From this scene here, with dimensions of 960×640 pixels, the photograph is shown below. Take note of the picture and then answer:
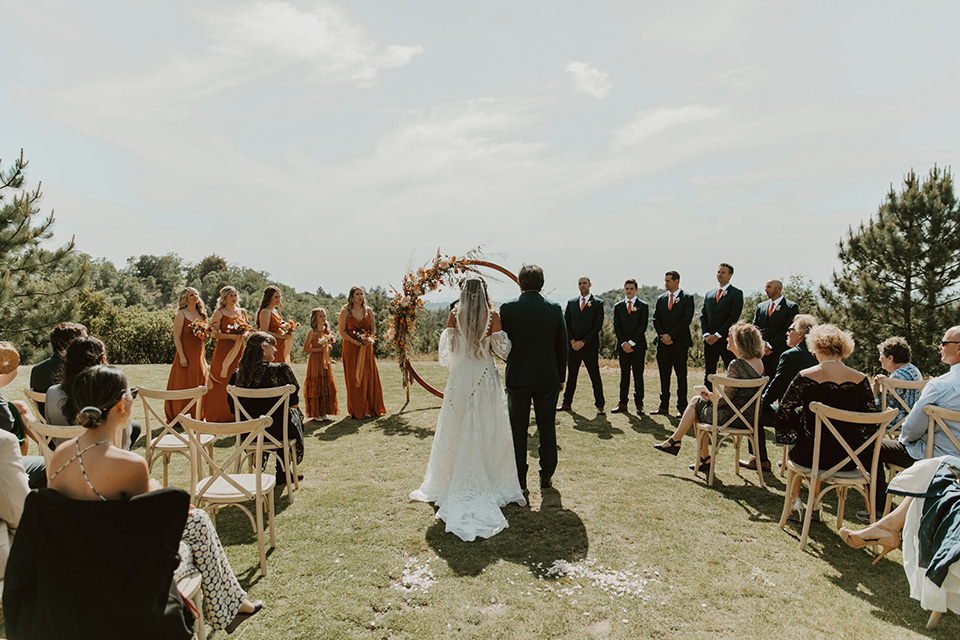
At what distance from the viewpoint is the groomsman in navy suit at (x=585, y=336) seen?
941 centimetres

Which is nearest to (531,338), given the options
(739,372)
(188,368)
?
(739,372)

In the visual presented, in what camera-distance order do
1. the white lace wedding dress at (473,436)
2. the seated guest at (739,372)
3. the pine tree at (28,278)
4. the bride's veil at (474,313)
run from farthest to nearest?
1. the pine tree at (28,278)
2. the seated guest at (739,372)
3. the bride's veil at (474,313)
4. the white lace wedding dress at (473,436)

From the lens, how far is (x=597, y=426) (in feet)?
27.9

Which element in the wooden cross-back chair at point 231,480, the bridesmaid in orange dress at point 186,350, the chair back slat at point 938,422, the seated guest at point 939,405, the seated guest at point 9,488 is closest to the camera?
the seated guest at point 9,488

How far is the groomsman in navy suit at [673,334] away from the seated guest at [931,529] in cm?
535

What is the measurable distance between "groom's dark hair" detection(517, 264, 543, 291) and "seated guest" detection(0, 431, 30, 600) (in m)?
4.00

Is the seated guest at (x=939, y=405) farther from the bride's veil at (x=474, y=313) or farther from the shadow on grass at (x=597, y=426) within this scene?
the shadow on grass at (x=597, y=426)

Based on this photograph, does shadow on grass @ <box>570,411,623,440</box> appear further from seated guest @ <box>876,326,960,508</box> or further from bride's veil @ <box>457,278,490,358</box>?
seated guest @ <box>876,326,960,508</box>

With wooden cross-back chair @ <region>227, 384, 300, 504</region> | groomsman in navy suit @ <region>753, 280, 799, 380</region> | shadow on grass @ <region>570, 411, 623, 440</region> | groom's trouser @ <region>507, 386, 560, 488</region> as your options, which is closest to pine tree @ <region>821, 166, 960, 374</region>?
groomsman in navy suit @ <region>753, 280, 799, 380</region>

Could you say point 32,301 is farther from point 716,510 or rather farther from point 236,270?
point 236,270

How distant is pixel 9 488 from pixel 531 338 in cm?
397

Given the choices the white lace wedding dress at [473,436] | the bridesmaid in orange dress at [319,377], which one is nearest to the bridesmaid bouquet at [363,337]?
the bridesmaid in orange dress at [319,377]

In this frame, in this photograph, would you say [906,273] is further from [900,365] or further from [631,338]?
[900,365]

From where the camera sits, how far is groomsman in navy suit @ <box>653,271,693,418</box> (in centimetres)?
918
